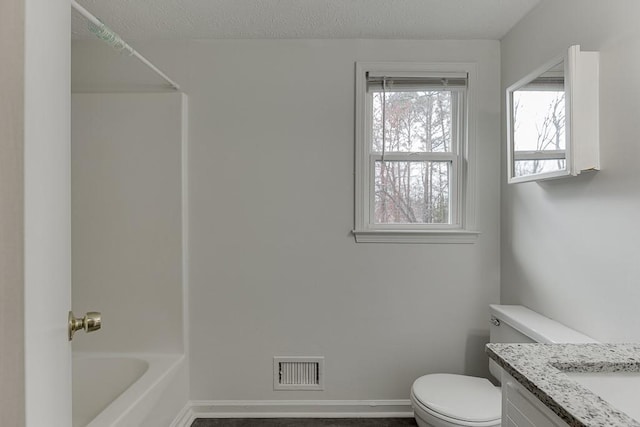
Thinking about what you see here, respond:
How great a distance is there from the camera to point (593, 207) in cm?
153

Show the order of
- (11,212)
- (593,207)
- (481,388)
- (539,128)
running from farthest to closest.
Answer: (481,388), (539,128), (593,207), (11,212)

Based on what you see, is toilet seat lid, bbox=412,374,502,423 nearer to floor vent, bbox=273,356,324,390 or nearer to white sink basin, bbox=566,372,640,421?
floor vent, bbox=273,356,324,390

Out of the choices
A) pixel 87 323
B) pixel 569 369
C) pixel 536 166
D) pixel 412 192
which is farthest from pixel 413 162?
pixel 87 323

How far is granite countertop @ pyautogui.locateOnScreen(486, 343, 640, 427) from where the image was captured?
0.73 metres

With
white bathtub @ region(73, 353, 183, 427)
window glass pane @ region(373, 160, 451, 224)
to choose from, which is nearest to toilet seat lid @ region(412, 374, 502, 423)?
window glass pane @ region(373, 160, 451, 224)

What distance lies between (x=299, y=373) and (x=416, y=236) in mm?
1068

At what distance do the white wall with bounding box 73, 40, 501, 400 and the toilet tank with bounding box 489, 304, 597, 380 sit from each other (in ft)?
0.93

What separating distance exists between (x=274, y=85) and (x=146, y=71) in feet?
2.43

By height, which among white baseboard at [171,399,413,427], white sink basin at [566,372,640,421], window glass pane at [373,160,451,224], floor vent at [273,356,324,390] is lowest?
white baseboard at [171,399,413,427]

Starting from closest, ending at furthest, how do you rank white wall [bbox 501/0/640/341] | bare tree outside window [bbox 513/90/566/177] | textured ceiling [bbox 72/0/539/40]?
white wall [bbox 501/0/640/341] < bare tree outside window [bbox 513/90/566/177] < textured ceiling [bbox 72/0/539/40]

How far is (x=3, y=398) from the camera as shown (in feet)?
1.89

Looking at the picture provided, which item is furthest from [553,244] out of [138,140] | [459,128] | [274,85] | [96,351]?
[96,351]

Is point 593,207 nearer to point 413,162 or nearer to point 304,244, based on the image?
point 413,162

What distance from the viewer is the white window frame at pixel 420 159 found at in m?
2.29
